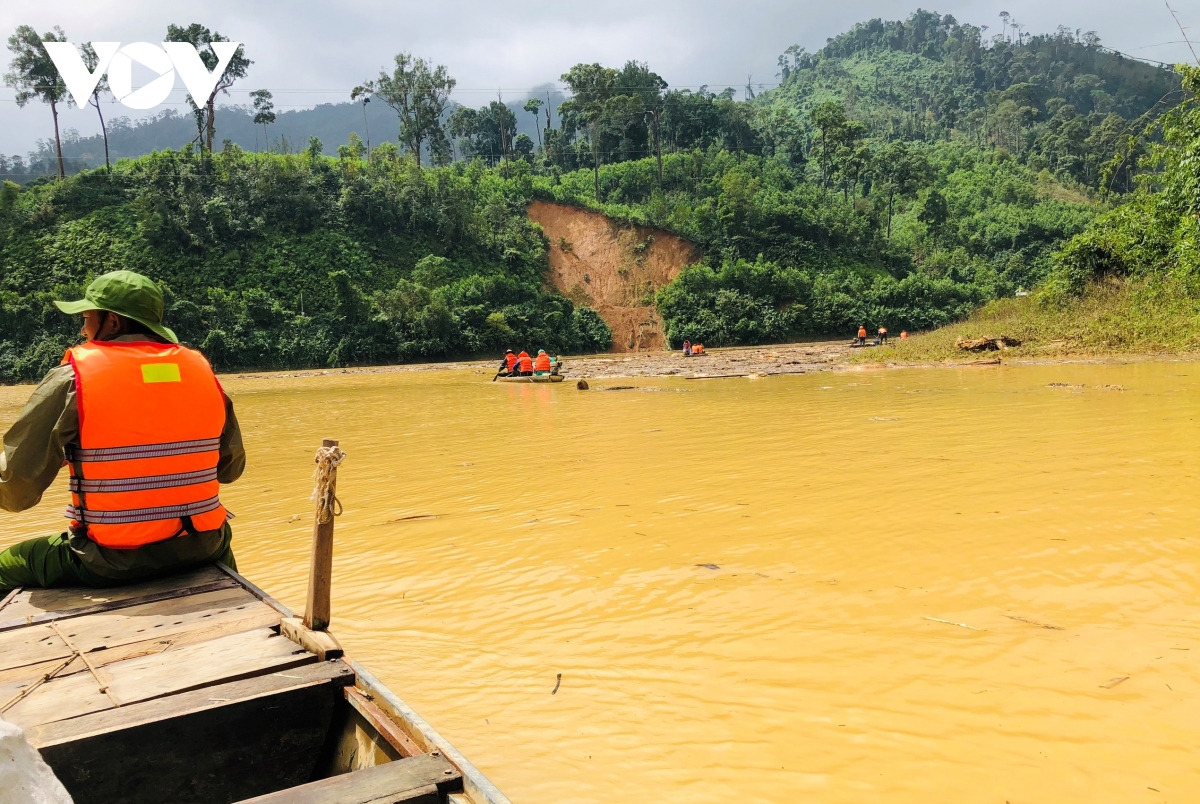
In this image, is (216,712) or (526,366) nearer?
(216,712)

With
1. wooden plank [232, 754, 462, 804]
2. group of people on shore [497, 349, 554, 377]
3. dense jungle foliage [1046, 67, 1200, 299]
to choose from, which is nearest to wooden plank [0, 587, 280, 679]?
wooden plank [232, 754, 462, 804]

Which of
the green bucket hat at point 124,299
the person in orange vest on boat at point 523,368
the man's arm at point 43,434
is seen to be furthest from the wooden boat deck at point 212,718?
the person in orange vest on boat at point 523,368

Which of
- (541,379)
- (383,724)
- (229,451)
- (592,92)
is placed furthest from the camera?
(592,92)

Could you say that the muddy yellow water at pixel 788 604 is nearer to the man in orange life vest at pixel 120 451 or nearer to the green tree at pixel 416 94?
the man in orange life vest at pixel 120 451

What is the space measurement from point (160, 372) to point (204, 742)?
173cm

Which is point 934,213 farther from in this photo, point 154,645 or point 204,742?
point 204,742

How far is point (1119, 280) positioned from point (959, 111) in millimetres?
91482

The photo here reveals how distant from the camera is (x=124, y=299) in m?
3.62

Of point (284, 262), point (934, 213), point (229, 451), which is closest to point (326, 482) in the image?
point (229, 451)

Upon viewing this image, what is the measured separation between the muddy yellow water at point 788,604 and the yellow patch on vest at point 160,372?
5.50 ft

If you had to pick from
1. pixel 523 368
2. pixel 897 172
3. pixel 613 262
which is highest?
pixel 897 172

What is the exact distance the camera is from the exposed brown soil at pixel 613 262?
46312mm

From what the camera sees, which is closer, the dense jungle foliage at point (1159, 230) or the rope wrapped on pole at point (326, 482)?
the rope wrapped on pole at point (326, 482)

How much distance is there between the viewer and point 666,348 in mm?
44250
